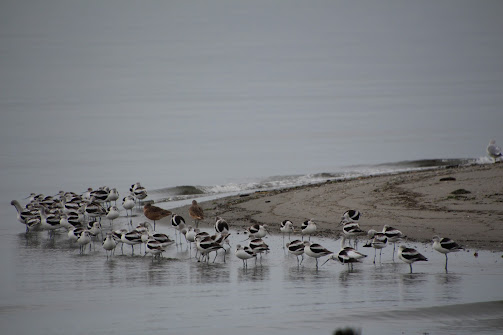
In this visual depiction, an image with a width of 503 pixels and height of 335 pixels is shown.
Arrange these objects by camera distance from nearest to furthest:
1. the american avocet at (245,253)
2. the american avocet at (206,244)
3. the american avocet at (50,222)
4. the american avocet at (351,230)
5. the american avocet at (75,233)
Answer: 1. the american avocet at (245,253)
2. the american avocet at (206,244)
3. the american avocet at (351,230)
4. the american avocet at (75,233)
5. the american avocet at (50,222)

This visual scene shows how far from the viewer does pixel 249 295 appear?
39.0 ft

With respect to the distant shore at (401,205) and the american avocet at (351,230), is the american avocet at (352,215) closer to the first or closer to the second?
the distant shore at (401,205)

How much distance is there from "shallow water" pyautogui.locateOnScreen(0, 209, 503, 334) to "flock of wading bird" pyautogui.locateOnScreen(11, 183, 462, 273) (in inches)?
11.6

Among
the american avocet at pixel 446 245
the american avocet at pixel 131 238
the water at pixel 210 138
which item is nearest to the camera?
the water at pixel 210 138

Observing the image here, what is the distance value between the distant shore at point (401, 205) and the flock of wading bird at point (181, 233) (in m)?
0.89

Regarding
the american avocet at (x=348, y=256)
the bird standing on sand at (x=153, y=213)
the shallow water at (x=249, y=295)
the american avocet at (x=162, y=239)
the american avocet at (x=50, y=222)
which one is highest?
the bird standing on sand at (x=153, y=213)

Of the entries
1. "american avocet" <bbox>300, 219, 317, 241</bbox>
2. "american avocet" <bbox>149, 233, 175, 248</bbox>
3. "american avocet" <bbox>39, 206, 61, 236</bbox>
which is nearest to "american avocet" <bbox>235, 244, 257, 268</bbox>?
"american avocet" <bbox>149, 233, 175, 248</bbox>

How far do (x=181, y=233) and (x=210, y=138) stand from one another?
25.7m

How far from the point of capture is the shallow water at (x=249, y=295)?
10359mm

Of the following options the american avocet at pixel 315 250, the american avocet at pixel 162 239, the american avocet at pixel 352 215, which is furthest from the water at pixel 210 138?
the american avocet at pixel 352 215

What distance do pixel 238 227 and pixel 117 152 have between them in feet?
68.3

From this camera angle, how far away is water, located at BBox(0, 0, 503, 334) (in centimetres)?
1171

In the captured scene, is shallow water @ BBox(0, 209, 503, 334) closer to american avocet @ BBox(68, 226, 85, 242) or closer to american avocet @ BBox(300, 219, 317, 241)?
american avocet @ BBox(300, 219, 317, 241)

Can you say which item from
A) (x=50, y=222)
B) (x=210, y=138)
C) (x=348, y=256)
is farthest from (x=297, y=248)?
(x=210, y=138)
